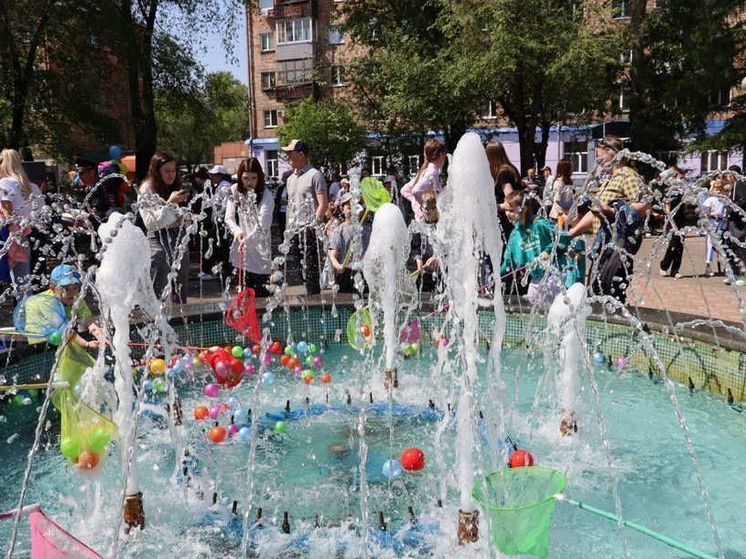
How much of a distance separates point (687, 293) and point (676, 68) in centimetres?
1588

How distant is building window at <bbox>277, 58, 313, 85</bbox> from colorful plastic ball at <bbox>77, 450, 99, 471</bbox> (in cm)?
3835

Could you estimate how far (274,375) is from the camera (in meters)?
5.82

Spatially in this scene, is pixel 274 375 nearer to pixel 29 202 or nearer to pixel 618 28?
pixel 29 202

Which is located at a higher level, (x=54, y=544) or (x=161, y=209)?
(x=161, y=209)

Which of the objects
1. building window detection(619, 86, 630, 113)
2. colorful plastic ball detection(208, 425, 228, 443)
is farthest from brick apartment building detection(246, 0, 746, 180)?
colorful plastic ball detection(208, 425, 228, 443)

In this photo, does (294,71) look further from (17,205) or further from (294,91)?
(17,205)

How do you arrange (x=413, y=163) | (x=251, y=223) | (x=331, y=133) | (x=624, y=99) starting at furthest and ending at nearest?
1. (x=331, y=133)
2. (x=413, y=163)
3. (x=624, y=99)
4. (x=251, y=223)

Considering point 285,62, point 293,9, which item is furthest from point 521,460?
point 285,62

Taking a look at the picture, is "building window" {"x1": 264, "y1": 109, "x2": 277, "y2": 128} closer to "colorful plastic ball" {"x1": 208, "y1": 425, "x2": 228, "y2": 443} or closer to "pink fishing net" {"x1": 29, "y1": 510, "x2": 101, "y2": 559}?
"colorful plastic ball" {"x1": 208, "y1": 425, "x2": 228, "y2": 443}

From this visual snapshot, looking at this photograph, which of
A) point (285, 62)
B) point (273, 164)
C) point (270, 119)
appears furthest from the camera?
point (270, 119)

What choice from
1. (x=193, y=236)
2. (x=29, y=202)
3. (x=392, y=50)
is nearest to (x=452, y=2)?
(x=392, y=50)

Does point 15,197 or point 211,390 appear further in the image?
point 15,197

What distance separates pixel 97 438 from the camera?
295 cm

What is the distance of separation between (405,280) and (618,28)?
668 inches
